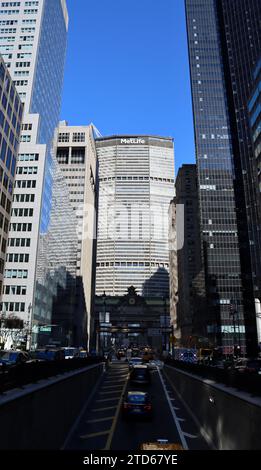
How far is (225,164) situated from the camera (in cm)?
14462

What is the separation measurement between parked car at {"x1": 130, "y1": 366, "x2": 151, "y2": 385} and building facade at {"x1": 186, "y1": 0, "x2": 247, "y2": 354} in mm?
92084

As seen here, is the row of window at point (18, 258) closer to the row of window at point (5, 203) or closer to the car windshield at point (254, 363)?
the row of window at point (5, 203)

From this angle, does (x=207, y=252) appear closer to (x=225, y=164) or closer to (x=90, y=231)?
(x=225, y=164)

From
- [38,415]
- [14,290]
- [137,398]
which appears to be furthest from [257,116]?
[38,415]

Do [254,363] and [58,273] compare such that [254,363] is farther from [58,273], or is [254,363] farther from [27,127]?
[58,273]

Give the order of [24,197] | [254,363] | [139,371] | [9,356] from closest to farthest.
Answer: [9,356], [254,363], [139,371], [24,197]

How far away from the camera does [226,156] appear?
14488cm

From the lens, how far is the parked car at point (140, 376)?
31.6 metres

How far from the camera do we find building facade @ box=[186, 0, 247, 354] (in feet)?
411

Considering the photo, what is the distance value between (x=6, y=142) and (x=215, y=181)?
312 ft

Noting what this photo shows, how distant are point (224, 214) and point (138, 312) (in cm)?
4988

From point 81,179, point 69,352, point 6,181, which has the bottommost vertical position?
point 69,352

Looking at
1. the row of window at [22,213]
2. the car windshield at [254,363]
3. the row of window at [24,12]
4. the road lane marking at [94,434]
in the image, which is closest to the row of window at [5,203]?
the row of window at [22,213]

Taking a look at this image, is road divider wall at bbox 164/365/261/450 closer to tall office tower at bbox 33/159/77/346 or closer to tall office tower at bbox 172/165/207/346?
tall office tower at bbox 33/159/77/346
